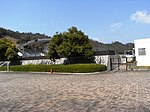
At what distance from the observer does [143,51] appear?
3325 centimetres

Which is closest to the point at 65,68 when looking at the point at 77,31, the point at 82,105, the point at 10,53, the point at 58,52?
the point at 58,52

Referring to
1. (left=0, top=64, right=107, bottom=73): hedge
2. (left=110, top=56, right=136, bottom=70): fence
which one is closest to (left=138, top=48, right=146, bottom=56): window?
(left=110, top=56, right=136, bottom=70): fence

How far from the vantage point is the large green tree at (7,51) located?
140 ft

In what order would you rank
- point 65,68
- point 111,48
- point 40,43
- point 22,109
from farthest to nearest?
1. point 40,43
2. point 111,48
3. point 65,68
4. point 22,109

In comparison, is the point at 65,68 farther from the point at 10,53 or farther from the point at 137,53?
the point at 10,53

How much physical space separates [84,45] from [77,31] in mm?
2232

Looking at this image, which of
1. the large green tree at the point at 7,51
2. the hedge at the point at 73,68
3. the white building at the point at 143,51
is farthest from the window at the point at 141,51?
the large green tree at the point at 7,51

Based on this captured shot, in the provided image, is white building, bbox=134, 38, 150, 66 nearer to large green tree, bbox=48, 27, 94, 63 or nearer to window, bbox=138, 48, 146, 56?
window, bbox=138, 48, 146, 56

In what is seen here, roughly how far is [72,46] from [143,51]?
9041mm

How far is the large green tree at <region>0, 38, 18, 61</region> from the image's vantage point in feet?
140

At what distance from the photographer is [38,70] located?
3378cm

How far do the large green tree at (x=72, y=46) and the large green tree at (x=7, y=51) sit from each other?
1214 centimetres

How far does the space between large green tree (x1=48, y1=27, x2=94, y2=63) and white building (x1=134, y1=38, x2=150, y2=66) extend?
19.7 feet

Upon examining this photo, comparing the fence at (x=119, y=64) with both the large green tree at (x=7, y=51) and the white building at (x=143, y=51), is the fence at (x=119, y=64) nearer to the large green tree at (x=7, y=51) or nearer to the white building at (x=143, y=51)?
the white building at (x=143, y=51)
